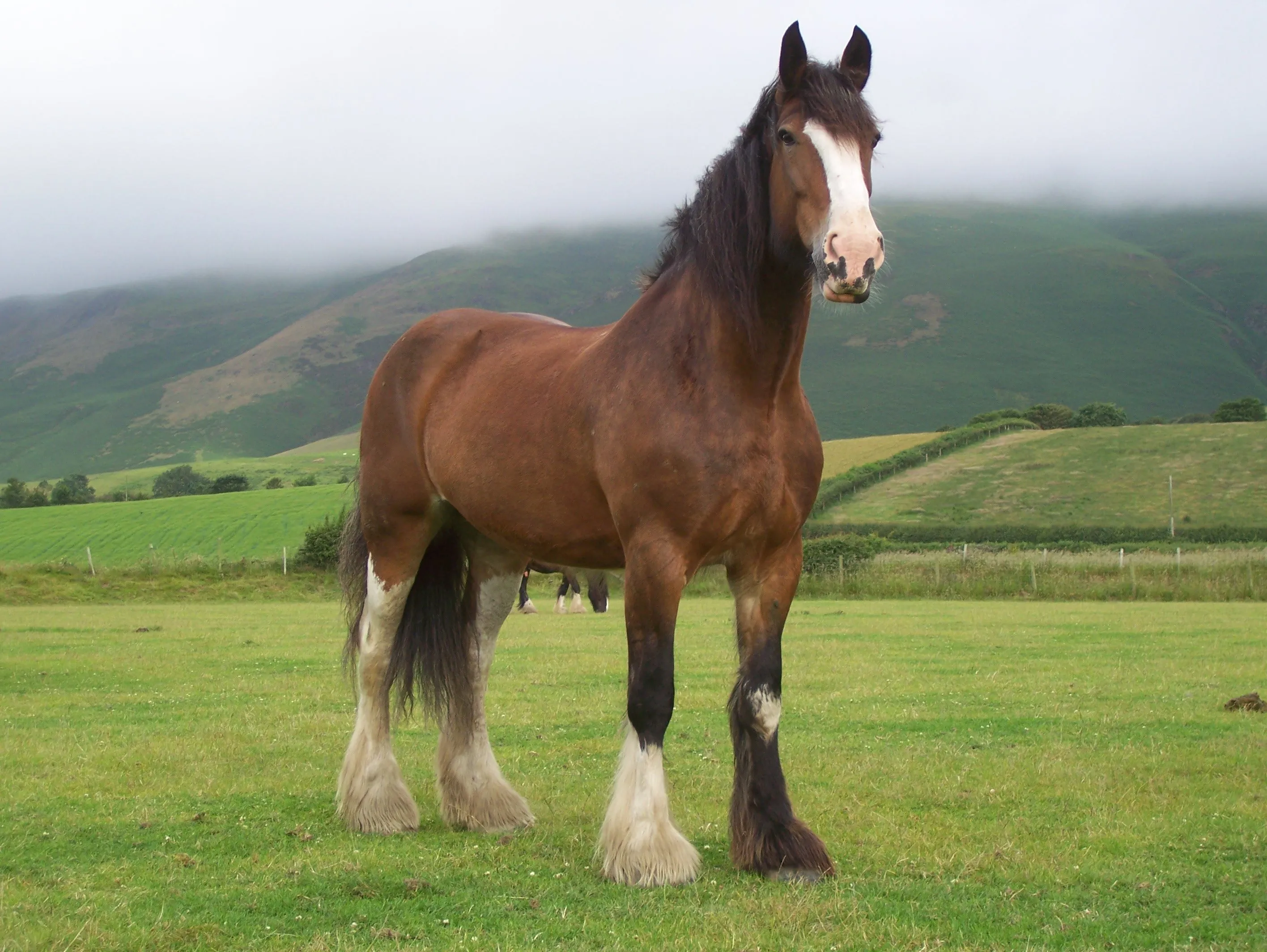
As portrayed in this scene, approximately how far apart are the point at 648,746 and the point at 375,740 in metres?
2.34

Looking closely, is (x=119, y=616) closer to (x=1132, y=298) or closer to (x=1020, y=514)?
(x=1020, y=514)

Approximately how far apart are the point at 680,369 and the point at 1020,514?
2330 inches

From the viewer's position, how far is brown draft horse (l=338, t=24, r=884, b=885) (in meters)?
4.93

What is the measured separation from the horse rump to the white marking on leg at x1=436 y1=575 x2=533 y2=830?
7 cm

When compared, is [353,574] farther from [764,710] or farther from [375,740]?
[764,710]

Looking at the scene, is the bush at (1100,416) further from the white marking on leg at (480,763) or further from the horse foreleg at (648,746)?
the horse foreleg at (648,746)

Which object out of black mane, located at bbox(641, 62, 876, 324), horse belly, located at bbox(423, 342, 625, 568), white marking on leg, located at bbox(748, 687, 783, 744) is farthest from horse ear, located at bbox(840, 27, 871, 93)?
Answer: white marking on leg, located at bbox(748, 687, 783, 744)

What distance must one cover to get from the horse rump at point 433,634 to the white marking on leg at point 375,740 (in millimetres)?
73

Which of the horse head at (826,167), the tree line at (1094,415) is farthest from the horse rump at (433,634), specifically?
the tree line at (1094,415)

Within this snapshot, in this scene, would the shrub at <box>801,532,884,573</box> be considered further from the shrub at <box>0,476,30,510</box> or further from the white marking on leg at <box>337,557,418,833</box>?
the shrub at <box>0,476,30,510</box>

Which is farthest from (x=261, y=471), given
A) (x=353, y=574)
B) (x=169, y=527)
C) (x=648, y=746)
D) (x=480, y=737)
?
(x=648, y=746)

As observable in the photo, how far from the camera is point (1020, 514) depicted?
199 ft

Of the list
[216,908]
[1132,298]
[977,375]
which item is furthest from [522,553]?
[1132,298]

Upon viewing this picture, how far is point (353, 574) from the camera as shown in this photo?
752cm
